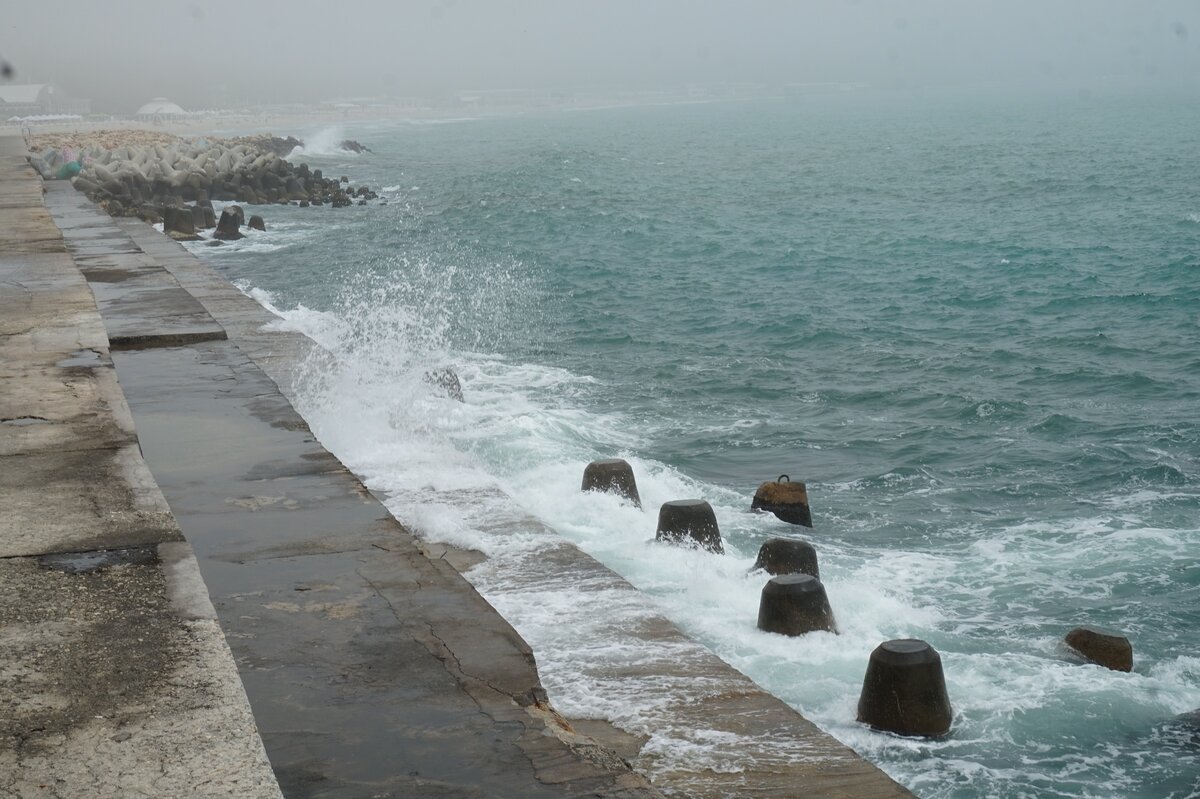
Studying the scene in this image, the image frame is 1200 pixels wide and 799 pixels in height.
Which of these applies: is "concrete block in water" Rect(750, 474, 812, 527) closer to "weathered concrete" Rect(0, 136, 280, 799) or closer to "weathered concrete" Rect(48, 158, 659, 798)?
"weathered concrete" Rect(48, 158, 659, 798)

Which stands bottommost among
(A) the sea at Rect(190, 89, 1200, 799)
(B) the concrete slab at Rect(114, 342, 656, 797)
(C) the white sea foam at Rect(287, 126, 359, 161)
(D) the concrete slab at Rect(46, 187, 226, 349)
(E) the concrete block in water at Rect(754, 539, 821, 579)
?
(A) the sea at Rect(190, 89, 1200, 799)

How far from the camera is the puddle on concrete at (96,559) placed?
4504 millimetres

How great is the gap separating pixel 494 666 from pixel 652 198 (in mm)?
40618

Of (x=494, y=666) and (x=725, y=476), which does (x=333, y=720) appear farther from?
(x=725, y=476)

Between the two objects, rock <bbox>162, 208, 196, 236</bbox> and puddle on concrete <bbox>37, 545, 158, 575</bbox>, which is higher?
puddle on concrete <bbox>37, 545, 158, 575</bbox>

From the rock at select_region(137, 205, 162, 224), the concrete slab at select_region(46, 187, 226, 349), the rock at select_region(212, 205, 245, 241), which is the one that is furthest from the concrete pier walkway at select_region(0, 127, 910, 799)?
the rock at select_region(137, 205, 162, 224)

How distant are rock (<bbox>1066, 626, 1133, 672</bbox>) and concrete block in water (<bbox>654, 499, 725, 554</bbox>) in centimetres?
229

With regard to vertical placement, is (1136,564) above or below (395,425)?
below

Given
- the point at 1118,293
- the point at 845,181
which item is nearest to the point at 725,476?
the point at 1118,293

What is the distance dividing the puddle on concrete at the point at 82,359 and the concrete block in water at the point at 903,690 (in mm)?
5032

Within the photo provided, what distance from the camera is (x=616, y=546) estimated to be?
853 centimetres

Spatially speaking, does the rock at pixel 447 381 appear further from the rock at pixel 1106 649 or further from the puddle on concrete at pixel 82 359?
the rock at pixel 1106 649

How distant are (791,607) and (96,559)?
12.3ft

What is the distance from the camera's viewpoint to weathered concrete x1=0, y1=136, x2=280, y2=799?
124 inches
